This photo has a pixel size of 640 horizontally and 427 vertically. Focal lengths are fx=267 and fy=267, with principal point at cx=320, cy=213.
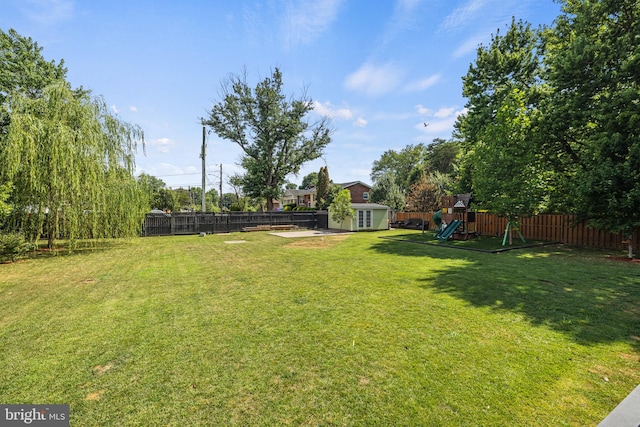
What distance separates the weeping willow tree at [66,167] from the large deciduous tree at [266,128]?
15.8m

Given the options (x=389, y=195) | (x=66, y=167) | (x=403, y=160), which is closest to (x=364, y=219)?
(x=389, y=195)

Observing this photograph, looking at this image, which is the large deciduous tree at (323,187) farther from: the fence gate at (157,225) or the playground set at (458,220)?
the fence gate at (157,225)

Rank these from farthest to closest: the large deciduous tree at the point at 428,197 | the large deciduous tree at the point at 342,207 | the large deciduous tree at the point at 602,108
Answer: the large deciduous tree at the point at 428,197 < the large deciduous tree at the point at 342,207 < the large deciduous tree at the point at 602,108

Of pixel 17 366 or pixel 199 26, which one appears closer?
pixel 17 366

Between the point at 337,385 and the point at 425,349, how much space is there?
3.86ft

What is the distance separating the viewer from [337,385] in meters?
2.38

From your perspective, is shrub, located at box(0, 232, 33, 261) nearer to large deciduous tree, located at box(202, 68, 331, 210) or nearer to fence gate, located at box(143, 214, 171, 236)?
fence gate, located at box(143, 214, 171, 236)

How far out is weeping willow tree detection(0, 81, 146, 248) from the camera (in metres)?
8.27

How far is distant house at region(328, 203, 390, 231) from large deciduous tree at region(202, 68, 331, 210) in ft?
32.3

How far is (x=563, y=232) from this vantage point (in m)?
12.0

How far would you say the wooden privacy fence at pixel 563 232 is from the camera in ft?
34.3

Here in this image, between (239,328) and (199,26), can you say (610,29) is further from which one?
(239,328)

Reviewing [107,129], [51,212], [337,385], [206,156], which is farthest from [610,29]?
[206,156]

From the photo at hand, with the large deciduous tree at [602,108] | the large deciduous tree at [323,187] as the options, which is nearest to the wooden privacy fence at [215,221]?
the large deciduous tree at [323,187]
